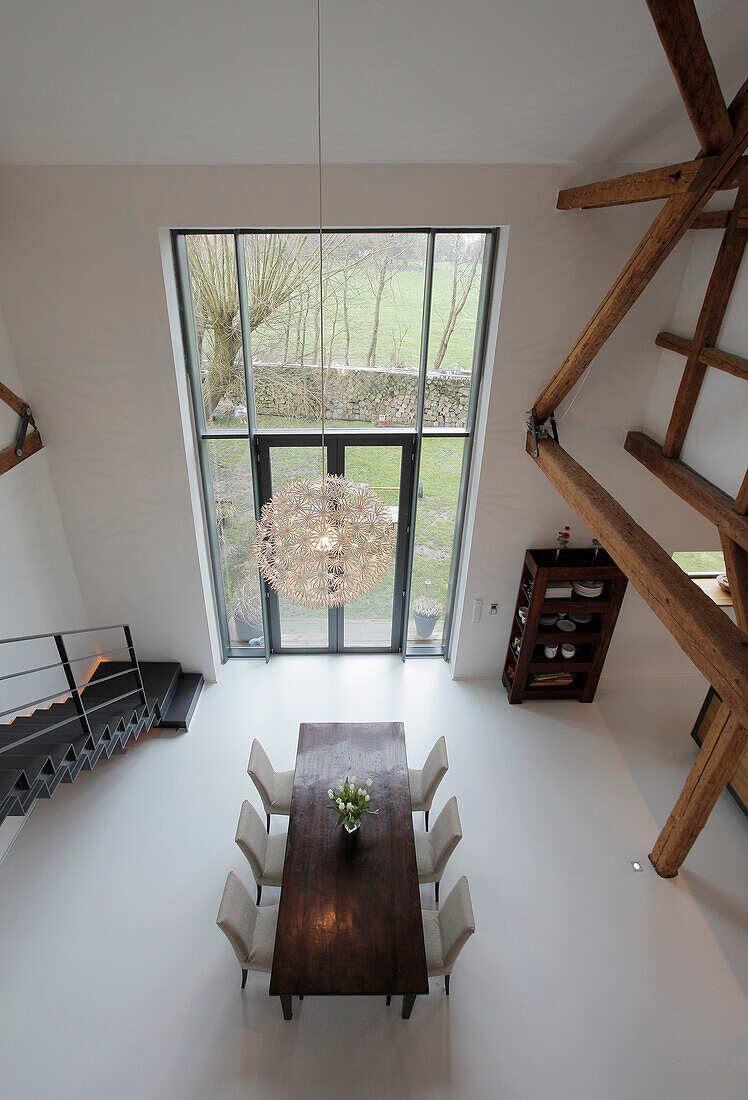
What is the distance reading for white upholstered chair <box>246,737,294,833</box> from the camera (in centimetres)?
480

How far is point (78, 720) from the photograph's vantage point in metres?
4.94

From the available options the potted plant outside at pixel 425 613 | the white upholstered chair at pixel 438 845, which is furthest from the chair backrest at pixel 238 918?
the potted plant outside at pixel 425 613

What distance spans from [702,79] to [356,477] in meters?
3.91

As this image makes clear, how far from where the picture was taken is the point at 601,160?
4422mm

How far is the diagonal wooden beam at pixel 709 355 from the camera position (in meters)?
4.05

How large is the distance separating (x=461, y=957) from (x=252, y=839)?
167cm

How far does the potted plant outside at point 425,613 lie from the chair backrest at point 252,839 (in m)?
2.96

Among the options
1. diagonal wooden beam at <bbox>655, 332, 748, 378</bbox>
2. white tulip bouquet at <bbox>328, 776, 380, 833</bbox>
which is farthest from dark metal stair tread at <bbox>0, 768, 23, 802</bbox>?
diagonal wooden beam at <bbox>655, 332, 748, 378</bbox>

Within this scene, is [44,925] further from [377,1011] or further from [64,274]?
[64,274]

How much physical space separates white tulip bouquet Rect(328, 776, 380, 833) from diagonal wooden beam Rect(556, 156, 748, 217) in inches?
165

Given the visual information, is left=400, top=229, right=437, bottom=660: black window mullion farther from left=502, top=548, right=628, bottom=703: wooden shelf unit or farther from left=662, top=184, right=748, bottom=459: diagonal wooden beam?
left=662, top=184, right=748, bottom=459: diagonal wooden beam

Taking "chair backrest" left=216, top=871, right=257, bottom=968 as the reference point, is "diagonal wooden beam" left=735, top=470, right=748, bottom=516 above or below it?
above

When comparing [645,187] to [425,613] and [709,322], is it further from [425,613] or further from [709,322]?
[425,613]

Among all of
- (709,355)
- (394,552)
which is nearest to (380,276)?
(394,552)
